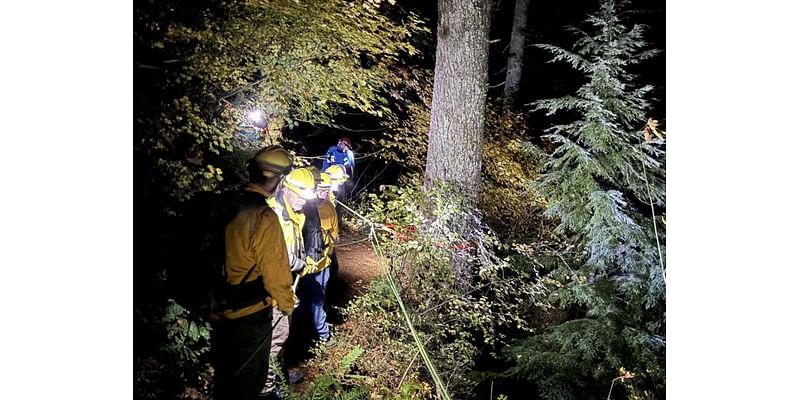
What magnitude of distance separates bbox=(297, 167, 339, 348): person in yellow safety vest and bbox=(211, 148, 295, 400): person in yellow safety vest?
3.7 inches

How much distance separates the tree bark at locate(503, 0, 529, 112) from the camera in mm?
2297

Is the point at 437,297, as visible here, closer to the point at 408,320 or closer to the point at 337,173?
the point at 408,320

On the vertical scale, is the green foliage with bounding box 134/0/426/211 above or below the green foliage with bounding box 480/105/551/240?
above

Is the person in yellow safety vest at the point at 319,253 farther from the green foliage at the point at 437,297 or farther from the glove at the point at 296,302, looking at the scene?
the green foliage at the point at 437,297

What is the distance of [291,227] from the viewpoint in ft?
6.30

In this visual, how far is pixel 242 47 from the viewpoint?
1.92 metres

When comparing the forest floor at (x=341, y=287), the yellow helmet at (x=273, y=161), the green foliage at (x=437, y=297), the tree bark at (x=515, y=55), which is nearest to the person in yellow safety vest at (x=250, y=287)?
the yellow helmet at (x=273, y=161)

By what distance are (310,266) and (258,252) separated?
211 mm

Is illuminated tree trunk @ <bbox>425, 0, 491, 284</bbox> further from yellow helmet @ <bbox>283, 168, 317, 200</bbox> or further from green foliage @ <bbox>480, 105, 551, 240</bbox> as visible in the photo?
yellow helmet @ <bbox>283, 168, 317, 200</bbox>

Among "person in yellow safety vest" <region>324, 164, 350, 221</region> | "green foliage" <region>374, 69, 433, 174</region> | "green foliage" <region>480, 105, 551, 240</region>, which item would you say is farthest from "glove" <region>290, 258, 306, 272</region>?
"green foliage" <region>480, 105, 551, 240</region>

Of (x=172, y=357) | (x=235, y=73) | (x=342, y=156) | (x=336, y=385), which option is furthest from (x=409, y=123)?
(x=172, y=357)

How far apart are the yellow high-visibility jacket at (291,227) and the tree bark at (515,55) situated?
1.04 meters
